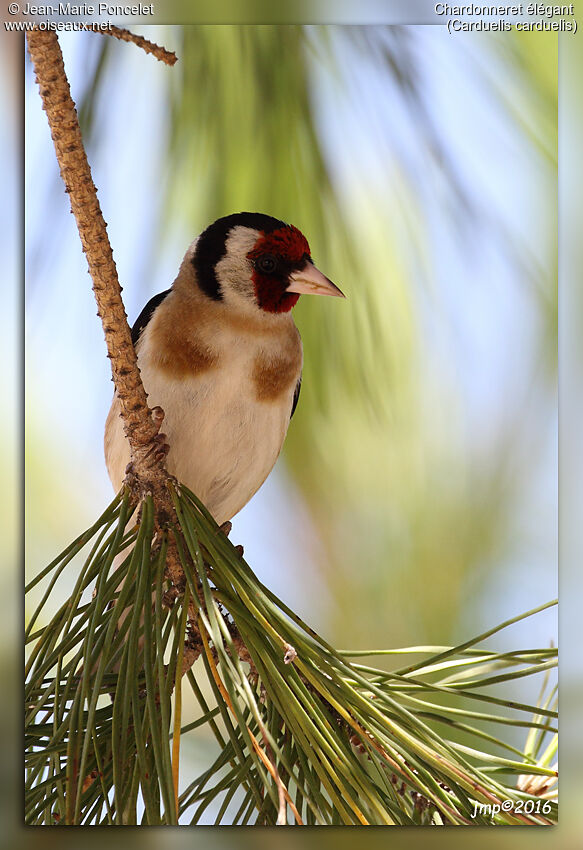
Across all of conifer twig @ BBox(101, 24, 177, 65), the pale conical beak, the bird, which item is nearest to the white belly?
the bird

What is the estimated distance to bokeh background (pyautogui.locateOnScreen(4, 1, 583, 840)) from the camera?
1113 millimetres

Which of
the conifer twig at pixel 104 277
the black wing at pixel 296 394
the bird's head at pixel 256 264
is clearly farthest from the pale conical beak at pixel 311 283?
the conifer twig at pixel 104 277

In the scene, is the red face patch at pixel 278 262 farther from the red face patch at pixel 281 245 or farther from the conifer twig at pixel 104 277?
the conifer twig at pixel 104 277

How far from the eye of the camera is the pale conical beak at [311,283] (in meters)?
1.11

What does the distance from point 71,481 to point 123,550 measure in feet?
0.56

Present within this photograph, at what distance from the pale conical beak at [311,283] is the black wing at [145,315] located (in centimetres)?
16

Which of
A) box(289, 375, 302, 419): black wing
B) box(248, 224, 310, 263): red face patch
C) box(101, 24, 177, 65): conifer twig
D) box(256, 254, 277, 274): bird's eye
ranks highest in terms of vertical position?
box(101, 24, 177, 65): conifer twig

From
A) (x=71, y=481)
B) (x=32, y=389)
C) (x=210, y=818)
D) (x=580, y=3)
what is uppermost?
(x=580, y=3)

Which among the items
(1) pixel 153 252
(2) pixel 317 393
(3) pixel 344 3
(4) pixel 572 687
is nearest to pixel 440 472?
(2) pixel 317 393

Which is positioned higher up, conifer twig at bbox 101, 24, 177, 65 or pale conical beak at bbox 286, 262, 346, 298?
conifer twig at bbox 101, 24, 177, 65

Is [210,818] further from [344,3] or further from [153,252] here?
[344,3]

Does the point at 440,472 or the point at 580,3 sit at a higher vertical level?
the point at 580,3

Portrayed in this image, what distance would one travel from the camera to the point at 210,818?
1075 mm

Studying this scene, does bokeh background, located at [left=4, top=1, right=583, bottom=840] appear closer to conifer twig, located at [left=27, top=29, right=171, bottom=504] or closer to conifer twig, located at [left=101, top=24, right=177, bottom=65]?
conifer twig, located at [left=101, top=24, right=177, bottom=65]
